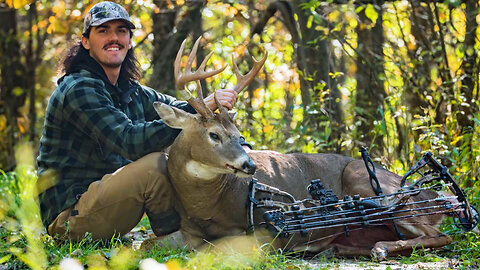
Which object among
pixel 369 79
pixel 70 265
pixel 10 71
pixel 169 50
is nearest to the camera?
pixel 70 265

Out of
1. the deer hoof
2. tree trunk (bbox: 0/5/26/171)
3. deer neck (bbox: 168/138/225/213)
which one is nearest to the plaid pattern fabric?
deer neck (bbox: 168/138/225/213)

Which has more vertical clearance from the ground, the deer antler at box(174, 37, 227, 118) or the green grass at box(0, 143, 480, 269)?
the deer antler at box(174, 37, 227, 118)

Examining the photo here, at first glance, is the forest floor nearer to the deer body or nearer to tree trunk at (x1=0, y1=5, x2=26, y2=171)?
the deer body

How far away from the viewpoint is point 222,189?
5098 mm

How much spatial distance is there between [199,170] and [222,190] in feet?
0.92

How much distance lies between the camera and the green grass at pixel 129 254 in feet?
13.0

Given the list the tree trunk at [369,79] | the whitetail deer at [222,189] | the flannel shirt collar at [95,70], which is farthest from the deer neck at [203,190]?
the tree trunk at [369,79]

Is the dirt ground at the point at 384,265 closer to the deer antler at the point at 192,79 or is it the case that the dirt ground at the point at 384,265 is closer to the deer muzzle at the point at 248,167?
the deer muzzle at the point at 248,167

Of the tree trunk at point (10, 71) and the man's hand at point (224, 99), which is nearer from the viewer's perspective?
the man's hand at point (224, 99)

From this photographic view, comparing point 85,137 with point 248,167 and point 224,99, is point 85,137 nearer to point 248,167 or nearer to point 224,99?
point 224,99

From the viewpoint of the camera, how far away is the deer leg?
4832 millimetres

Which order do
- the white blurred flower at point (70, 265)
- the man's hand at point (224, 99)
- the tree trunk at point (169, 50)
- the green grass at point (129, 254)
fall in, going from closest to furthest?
the white blurred flower at point (70, 265)
the green grass at point (129, 254)
the man's hand at point (224, 99)
the tree trunk at point (169, 50)

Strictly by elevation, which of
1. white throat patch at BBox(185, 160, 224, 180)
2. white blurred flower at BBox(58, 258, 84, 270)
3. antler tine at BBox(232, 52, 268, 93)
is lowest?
white blurred flower at BBox(58, 258, 84, 270)

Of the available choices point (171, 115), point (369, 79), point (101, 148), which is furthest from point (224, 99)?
point (369, 79)
